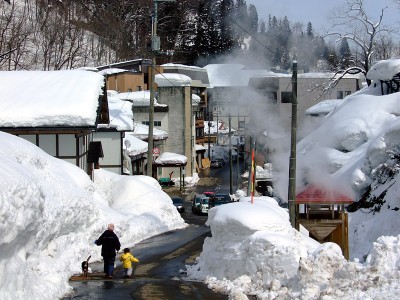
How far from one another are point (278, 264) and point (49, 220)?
4.48 metres

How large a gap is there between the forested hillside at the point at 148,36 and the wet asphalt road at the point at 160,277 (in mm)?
6927

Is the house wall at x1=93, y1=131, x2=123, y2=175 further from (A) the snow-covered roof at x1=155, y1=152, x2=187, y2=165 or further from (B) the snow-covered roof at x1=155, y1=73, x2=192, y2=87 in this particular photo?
(B) the snow-covered roof at x1=155, y1=73, x2=192, y2=87

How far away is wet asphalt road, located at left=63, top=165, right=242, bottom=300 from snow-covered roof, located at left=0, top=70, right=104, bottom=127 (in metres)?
5.42

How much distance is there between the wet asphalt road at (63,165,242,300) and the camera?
11.4 m

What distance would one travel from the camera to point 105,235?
1398 cm

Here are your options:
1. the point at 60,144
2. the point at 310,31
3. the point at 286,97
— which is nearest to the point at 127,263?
the point at 60,144

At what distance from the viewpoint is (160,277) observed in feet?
47.4

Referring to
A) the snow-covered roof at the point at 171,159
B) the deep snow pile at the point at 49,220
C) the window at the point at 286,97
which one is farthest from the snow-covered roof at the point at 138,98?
the deep snow pile at the point at 49,220

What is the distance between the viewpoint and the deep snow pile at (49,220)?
963 centimetres

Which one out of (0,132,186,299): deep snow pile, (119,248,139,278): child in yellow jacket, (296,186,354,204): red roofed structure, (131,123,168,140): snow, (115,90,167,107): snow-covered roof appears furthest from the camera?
(115,90,167,107): snow-covered roof

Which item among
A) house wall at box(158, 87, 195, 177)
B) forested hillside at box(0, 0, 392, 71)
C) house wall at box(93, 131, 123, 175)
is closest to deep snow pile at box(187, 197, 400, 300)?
forested hillside at box(0, 0, 392, 71)

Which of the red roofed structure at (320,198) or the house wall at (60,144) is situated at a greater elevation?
the house wall at (60,144)

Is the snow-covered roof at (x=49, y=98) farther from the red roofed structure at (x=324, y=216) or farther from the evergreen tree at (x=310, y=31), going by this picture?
the red roofed structure at (x=324, y=216)

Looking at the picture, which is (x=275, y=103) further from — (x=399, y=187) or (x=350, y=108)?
(x=399, y=187)
